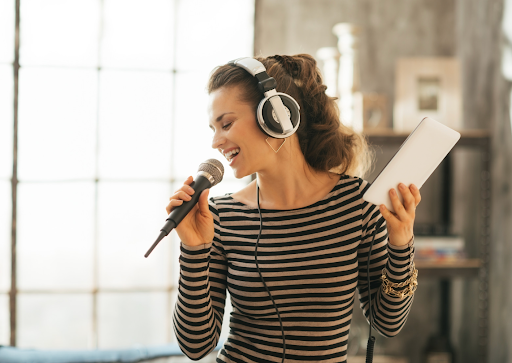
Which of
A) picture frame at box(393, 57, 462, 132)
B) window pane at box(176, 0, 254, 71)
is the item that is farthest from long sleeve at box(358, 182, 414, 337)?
window pane at box(176, 0, 254, 71)

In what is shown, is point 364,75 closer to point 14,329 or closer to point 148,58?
point 148,58

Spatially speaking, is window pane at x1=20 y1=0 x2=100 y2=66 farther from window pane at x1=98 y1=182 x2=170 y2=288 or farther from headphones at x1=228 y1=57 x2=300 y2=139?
headphones at x1=228 y1=57 x2=300 y2=139

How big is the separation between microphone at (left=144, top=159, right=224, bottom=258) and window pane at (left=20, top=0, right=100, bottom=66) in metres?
→ 1.69

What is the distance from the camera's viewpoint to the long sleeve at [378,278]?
97cm

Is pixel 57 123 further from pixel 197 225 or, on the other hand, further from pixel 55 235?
pixel 197 225

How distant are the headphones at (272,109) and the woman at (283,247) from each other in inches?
1.4

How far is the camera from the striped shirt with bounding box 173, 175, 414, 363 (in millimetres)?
954

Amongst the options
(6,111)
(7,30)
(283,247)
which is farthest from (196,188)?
(7,30)

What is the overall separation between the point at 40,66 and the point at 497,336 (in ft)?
8.46

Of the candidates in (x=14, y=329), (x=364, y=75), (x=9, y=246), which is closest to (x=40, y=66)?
(x=9, y=246)

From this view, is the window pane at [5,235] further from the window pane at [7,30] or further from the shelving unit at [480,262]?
the shelving unit at [480,262]

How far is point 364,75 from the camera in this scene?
2.44 meters

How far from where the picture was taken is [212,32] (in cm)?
242

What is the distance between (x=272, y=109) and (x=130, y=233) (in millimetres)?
1665
